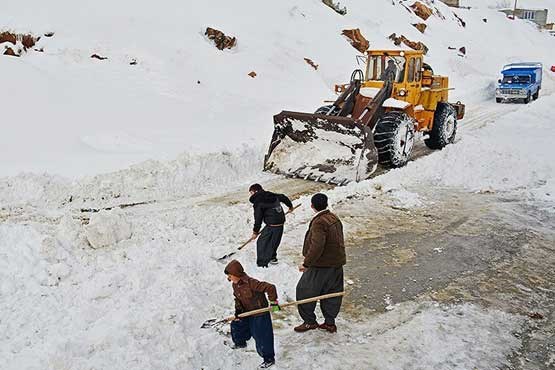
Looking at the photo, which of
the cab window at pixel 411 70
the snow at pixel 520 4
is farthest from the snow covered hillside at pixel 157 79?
the snow at pixel 520 4

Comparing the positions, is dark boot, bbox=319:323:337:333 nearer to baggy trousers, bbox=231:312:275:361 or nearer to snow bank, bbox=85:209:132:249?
baggy trousers, bbox=231:312:275:361

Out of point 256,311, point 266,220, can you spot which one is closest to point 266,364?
point 256,311

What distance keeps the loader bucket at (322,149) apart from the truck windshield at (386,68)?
7.49 feet

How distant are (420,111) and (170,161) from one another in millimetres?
5887

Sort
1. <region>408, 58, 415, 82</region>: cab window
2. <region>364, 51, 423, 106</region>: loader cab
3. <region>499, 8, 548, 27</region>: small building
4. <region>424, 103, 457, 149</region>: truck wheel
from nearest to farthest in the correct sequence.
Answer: <region>364, 51, 423, 106</region>: loader cab, <region>408, 58, 415, 82</region>: cab window, <region>424, 103, 457, 149</region>: truck wheel, <region>499, 8, 548, 27</region>: small building

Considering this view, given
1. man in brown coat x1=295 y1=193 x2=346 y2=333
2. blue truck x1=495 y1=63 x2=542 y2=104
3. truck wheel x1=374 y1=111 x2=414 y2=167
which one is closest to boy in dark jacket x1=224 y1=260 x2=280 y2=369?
man in brown coat x1=295 y1=193 x2=346 y2=333

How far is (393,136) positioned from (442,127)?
2552mm

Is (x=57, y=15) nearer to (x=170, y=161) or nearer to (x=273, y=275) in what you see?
(x=170, y=161)

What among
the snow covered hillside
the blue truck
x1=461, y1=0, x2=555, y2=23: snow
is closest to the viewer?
the snow covered hillside

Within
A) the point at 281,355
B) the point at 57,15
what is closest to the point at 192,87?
the point at 57,15

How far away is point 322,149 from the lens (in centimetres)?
1016

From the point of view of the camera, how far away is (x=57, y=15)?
607 inches

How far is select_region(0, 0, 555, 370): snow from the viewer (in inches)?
194

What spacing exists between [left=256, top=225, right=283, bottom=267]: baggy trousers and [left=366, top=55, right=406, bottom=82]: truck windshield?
615cm
